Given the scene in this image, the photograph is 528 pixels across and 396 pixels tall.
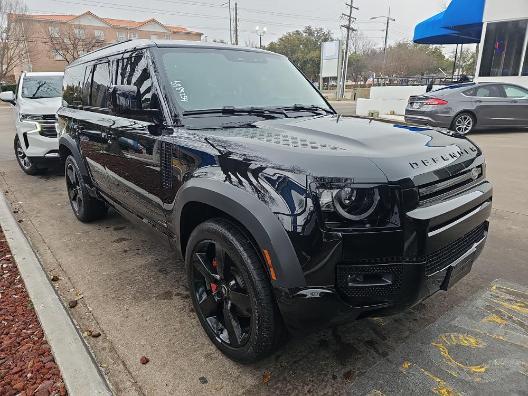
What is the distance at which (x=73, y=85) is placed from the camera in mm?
4789

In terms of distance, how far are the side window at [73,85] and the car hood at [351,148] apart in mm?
2643

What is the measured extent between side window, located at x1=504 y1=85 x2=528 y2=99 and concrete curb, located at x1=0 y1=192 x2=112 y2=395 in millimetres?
12262

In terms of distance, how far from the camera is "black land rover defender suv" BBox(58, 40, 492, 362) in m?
1.87

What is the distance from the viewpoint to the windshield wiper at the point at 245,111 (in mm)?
2791

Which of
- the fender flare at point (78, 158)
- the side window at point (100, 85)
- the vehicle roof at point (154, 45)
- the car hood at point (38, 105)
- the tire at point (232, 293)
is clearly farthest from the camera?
the car hood at point (38, 105)

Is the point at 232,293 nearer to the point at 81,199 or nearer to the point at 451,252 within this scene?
the point at 451,252

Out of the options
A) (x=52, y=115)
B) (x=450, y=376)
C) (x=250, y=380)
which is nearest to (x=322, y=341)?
(x=250, y=380)

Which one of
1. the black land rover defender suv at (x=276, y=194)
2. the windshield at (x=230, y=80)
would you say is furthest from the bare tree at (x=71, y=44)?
the black land rover defender suv at (x=276, y=194)

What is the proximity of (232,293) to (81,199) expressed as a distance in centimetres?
316

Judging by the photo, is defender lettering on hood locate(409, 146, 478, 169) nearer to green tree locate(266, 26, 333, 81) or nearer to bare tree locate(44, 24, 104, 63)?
bare tree locate(44, 24, 104, 63)

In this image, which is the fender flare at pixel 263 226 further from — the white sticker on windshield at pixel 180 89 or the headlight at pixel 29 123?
the headlight at pixel 29 123

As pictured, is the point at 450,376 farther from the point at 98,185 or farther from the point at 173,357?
the point at 98,185

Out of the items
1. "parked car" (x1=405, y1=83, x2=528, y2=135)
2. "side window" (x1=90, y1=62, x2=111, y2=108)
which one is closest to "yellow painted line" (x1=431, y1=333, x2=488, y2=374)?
"side window" (x1=90, y1=62, x2=111, y2=108)

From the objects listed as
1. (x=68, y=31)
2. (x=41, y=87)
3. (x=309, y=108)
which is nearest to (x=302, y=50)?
(x=68, y=31)
